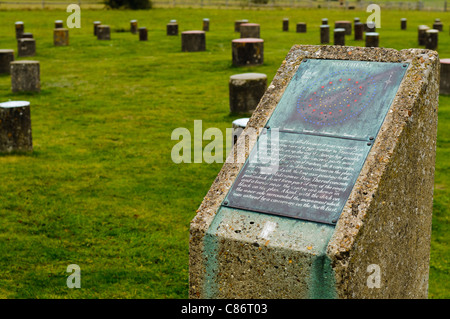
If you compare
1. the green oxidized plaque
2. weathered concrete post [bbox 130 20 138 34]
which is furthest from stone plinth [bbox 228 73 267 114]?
weathered concrete post [bbox 130 20 138 34]

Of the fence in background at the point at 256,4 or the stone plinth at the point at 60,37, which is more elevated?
the fence in background at the point at 256,4

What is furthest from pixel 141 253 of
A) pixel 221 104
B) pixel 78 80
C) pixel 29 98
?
pixel 78 80

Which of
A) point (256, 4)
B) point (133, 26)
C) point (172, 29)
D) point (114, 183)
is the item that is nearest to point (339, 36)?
point (172, 29)

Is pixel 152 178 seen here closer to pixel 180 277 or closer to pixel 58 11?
pixel 180 277

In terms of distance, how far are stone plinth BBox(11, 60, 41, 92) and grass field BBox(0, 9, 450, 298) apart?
319 mm

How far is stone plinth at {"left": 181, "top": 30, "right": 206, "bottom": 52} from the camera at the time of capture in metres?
20.3

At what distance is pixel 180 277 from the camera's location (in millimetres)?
5375

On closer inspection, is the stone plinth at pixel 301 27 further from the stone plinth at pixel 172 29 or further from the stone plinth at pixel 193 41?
the stone plinth at pixel 193 41

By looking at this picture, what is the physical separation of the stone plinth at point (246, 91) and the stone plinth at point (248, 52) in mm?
5264

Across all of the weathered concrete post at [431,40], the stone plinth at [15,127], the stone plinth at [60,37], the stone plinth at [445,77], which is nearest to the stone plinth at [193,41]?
the stone plinth at [60,37]

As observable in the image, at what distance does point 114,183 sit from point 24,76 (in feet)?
22.4

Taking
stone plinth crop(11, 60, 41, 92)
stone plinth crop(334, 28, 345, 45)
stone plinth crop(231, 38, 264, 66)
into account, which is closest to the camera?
stone plinth crop(11, 60, 41, 92)

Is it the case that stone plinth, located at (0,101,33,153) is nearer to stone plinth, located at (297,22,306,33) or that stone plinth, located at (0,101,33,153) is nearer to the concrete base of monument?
the concrete base of monument

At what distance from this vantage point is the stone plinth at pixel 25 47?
64.2ft
